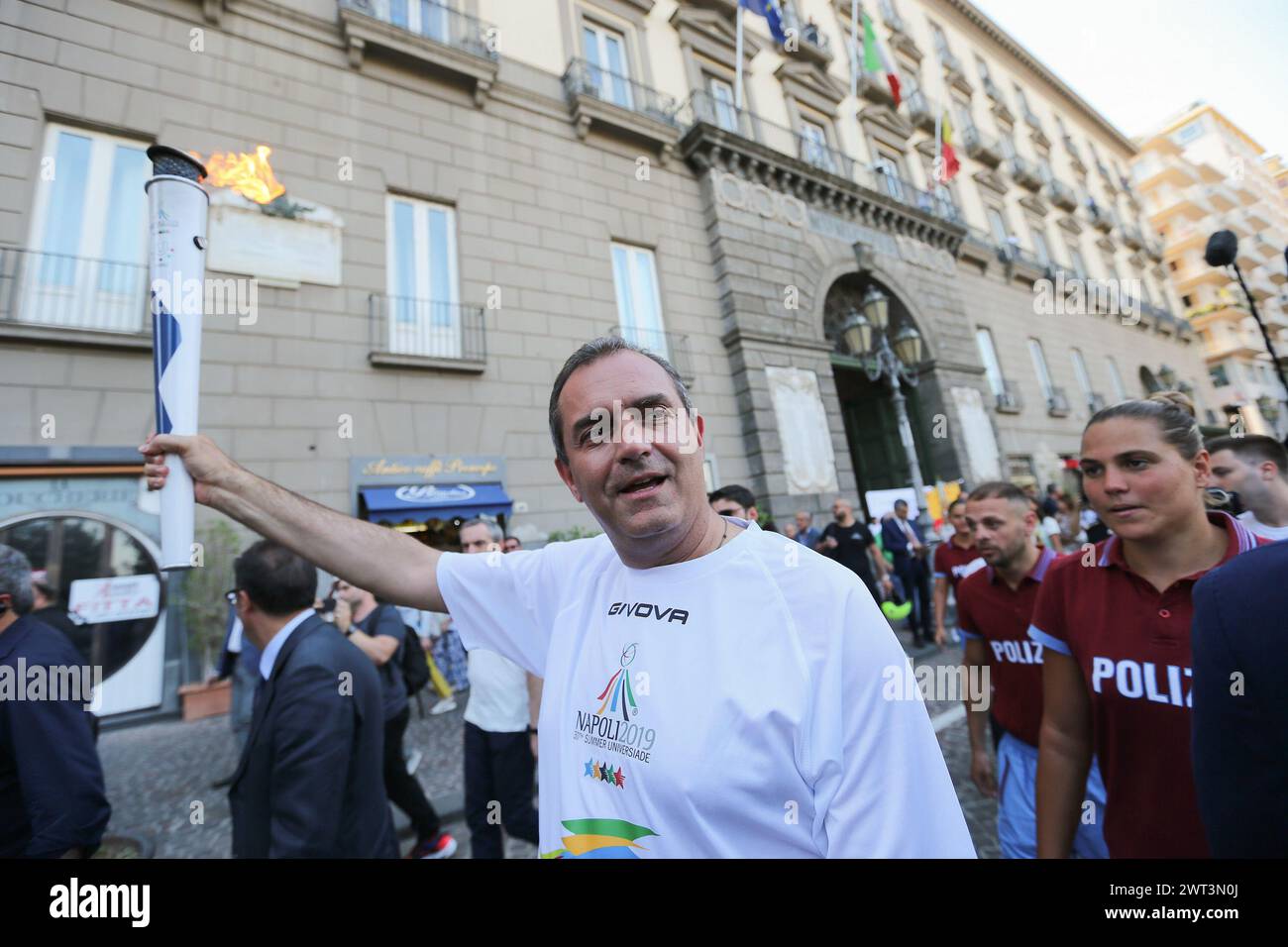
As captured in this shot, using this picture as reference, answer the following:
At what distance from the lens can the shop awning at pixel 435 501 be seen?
716cm

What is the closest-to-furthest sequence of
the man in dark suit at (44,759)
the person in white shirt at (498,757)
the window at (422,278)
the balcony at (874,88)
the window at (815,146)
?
1. the man in dark suit at (44,759)
2. the person in white shirt at (498,757)
3. the window at (422,278)
4. the window at (815,146)
5. the balcony at (874,88)

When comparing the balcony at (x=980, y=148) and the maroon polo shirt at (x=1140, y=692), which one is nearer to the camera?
the maroon polo shirt at (x=1140, y=692)

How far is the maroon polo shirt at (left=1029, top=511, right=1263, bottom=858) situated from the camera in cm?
154

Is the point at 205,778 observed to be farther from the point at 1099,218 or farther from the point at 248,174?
the point at 1099,218

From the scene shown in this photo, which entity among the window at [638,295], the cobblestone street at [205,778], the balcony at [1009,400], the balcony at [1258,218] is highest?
the window at [638,295]

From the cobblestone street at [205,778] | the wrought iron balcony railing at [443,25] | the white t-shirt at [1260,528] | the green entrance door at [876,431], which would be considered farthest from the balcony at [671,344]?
the white t-shirt at [1260,528]

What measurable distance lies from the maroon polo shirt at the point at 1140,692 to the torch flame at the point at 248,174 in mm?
9610

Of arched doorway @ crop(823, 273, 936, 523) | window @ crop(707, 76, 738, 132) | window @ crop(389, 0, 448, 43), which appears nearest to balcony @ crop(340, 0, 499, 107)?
window @ crop(389, 0, 448, 43)

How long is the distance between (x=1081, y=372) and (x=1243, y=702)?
26.3 meters

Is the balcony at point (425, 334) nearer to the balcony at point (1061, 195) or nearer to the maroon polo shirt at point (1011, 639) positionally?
the maroon polo shirt at point (1011, 639)

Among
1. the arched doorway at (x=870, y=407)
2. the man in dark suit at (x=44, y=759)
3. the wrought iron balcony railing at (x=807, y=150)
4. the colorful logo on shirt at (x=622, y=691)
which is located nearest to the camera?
the colorful logo on shirt at (x=622, y=691)

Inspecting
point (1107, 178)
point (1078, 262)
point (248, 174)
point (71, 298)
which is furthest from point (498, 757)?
point (1107, 178)

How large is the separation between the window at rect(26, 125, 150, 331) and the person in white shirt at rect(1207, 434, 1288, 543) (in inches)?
402
